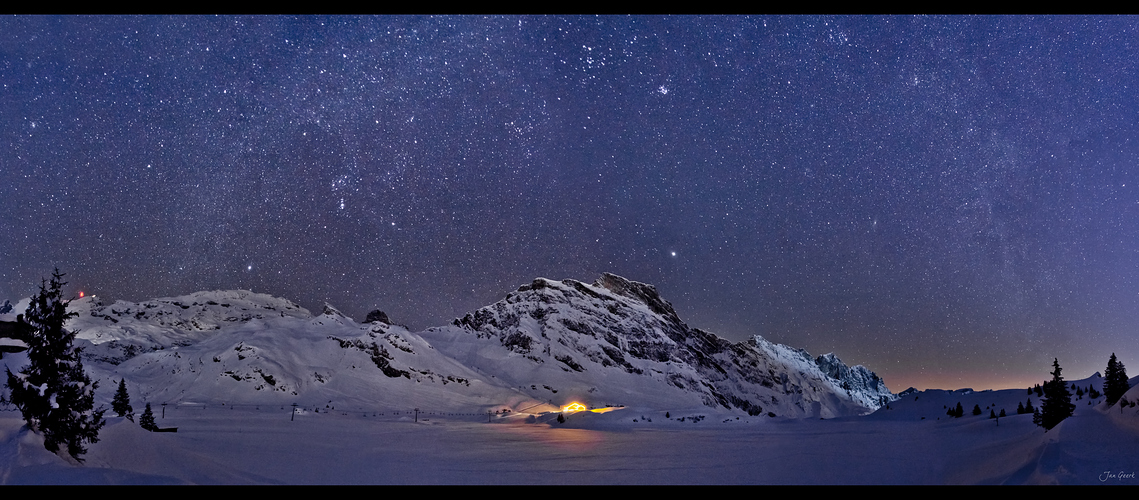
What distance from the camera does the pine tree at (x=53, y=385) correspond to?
54.4 feet

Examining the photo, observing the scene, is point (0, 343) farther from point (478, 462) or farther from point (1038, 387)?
point (1038, 387)

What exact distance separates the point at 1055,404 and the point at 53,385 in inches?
1304

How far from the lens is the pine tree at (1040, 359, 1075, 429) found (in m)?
19.5

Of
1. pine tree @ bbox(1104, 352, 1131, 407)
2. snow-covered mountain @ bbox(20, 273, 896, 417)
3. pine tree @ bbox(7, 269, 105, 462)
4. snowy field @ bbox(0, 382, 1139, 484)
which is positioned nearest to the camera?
snowy field @ bbox(0, 382, 1139, 484)

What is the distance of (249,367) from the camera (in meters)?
116

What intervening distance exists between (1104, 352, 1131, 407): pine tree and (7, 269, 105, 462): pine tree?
31.7 meters

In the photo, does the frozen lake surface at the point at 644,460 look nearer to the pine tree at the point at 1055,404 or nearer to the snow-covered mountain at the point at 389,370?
the pine tree at the point at 1055,404

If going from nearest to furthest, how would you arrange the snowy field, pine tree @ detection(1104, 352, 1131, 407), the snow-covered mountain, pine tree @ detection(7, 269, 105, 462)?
the snowy field, pine tree @ detection(7, 269, 105, 462), pine tree @ detection(1104, 352, 1131, 407), the snow-covered mountain

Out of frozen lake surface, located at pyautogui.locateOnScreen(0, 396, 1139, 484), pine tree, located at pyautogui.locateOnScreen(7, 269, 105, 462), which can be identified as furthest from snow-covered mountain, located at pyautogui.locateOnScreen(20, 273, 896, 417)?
pine tree, located at pyautogui.locateOnScreen(7, 269, 105, 462)

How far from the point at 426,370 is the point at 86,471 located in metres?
134

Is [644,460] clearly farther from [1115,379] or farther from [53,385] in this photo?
[53,385]

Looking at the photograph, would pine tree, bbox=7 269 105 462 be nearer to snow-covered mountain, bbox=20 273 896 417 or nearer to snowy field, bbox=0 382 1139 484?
snowy field, bbox=0 382 1139 484

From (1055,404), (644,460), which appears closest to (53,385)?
(644,460)
